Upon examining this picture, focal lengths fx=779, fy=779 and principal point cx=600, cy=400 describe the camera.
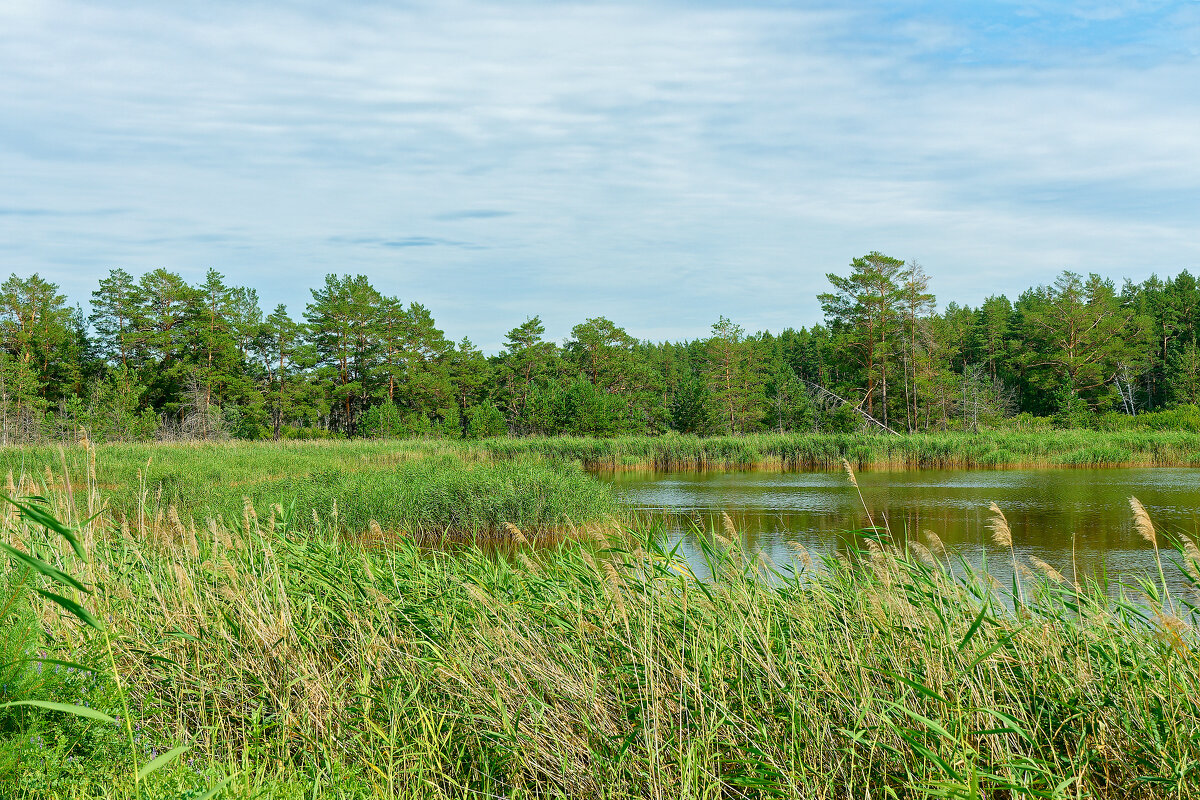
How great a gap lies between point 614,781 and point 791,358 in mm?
80089

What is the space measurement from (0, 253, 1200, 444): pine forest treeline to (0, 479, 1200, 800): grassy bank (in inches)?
1543

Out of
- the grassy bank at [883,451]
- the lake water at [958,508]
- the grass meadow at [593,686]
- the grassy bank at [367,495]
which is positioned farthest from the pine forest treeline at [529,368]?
the grass meadow at [593,686]

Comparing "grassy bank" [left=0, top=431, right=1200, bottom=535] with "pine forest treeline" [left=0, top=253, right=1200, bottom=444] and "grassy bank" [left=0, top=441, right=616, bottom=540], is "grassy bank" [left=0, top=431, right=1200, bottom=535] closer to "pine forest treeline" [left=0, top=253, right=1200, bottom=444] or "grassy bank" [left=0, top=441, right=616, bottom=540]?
"grassy bank" [left=0, top=441, right=616, bottom=540]

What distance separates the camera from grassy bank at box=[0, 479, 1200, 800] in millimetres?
2900

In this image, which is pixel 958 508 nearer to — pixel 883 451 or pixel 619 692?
pixel 883 451

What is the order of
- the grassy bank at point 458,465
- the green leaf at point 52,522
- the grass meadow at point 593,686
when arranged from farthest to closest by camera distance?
the grassy bank at point 458,465 → the grass meadow at point 593,686 → the green leaf at point 52,522

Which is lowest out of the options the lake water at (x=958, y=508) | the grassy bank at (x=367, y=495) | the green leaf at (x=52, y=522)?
the lake water at (x=958, y=508)

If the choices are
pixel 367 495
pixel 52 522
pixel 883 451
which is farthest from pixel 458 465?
pixel 52 522

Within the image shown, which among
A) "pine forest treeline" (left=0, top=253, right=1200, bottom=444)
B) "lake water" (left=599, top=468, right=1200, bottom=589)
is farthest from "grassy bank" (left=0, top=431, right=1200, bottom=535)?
"pine forest treeline" (left=0, top=253, right=1200, bottom=444)

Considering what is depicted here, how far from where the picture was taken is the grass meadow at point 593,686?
9.47 feet

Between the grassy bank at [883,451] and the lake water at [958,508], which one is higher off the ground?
the grassy bank at [883,451]

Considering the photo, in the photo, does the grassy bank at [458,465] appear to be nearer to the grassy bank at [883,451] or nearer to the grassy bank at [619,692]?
the grassy bank at [883,451]

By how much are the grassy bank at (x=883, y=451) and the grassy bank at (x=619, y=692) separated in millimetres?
23617

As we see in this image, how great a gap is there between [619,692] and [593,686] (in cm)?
13
